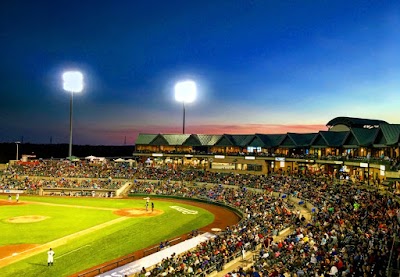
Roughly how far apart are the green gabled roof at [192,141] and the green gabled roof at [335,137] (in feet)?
90.5

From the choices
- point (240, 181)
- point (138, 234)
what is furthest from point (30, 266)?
point (240, 181)

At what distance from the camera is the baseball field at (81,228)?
81.9 feet

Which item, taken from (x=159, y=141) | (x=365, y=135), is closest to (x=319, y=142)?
(x=365, y=135)

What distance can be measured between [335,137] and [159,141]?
39.0m

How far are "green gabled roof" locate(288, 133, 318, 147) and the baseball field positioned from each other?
22434mm

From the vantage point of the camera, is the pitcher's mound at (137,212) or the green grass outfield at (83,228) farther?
the pitcher's mound at (137,212)

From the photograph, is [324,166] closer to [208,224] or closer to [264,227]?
[208,224]

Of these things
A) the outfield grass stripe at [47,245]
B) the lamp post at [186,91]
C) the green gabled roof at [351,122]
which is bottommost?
the outfield grass stripe at [47,245]

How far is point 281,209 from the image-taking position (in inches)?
1275

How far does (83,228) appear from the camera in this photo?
34.0 meters

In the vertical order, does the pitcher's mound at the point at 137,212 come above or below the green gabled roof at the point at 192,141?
below

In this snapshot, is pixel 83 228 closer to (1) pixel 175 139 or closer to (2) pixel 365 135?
(2) pixel 365 135

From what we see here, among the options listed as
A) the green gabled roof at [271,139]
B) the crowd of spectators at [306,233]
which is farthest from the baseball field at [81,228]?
the green gabled roof at [271,139]

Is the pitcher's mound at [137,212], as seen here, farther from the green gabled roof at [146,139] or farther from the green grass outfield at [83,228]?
the green gabled roof at [146,139]
